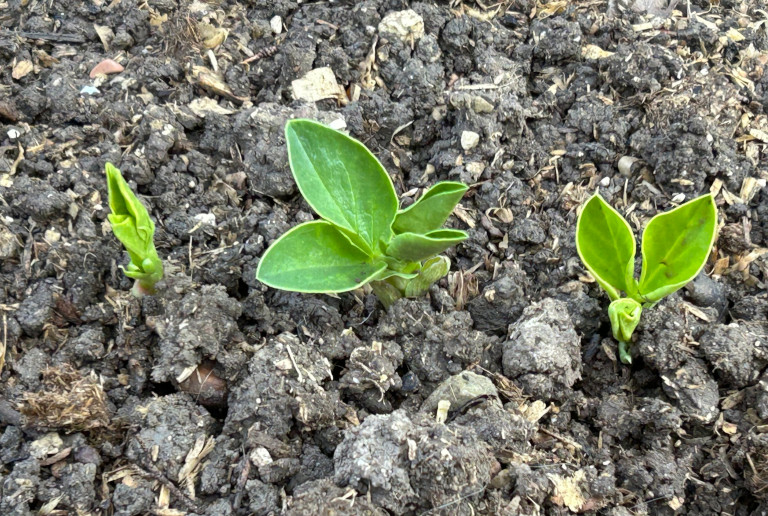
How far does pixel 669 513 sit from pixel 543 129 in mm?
1351

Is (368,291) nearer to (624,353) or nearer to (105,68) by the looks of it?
(624,353)

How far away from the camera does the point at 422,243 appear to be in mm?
1690

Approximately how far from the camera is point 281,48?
256cm

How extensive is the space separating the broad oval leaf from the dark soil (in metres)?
0.20

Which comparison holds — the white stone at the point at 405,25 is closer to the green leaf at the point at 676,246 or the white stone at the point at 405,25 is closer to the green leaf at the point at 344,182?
the green leaf at the point at 344,182

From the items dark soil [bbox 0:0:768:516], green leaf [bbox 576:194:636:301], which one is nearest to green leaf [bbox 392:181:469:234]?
dark soil [bbox 0:0:768:516]

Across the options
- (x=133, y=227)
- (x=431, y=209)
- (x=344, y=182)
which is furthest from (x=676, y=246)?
(x=133, y=227)

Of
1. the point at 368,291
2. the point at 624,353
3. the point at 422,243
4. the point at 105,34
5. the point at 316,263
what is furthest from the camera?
the point at 105,34

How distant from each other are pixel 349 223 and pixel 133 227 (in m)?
0.59

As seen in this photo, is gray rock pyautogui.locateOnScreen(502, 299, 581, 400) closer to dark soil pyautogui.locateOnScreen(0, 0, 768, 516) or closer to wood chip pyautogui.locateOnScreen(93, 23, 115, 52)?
dark soil pyautogui.locateOnScreen(0, 0, 768, 516)

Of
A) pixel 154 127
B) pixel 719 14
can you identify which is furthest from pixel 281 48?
pixel 719 14

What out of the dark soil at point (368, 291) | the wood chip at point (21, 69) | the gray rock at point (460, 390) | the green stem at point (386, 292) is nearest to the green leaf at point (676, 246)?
the dark soil at point (368, 291)

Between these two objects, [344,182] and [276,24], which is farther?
[276,24]

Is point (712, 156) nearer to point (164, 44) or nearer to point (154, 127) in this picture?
point (154, 127)
